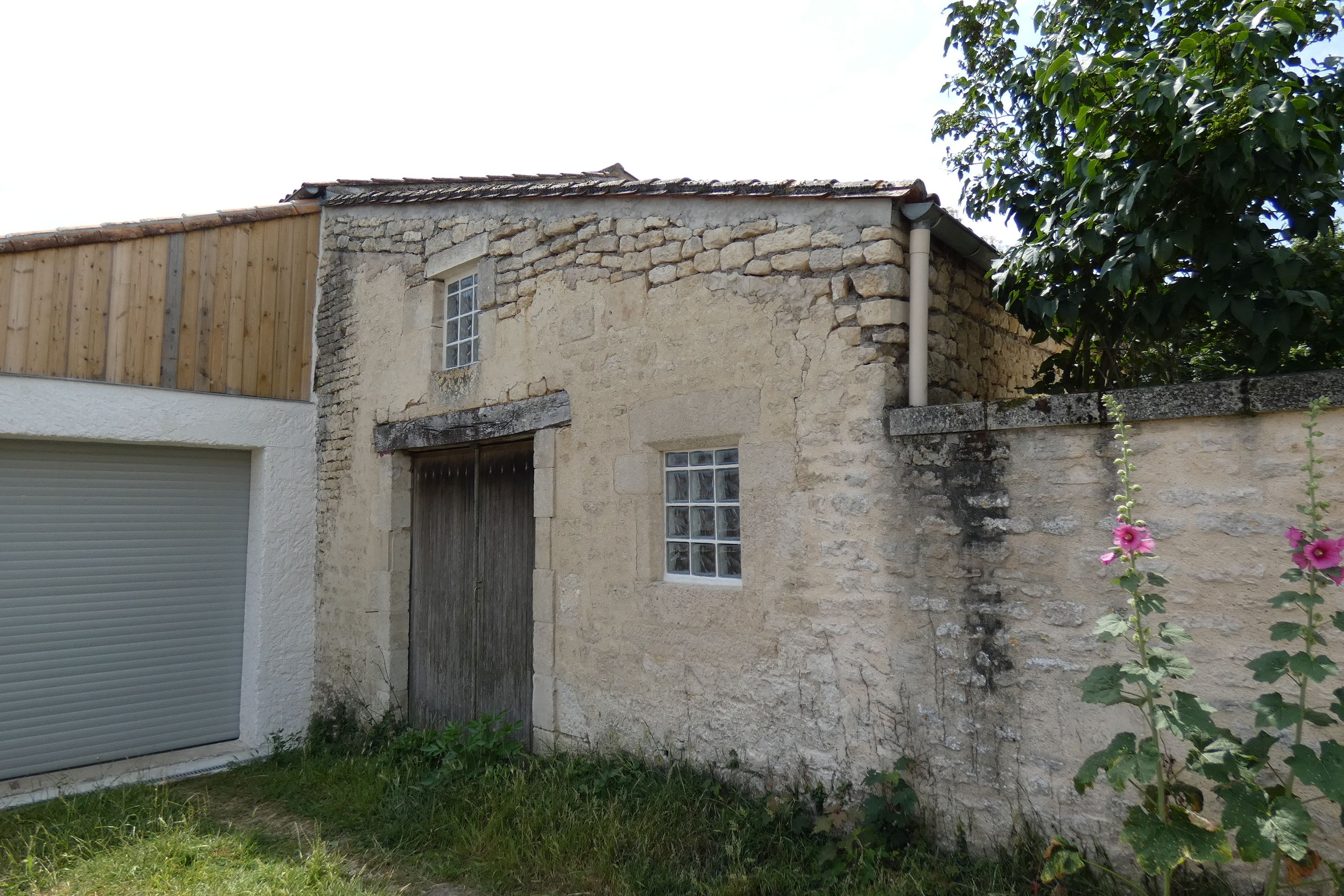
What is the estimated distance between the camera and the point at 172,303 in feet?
21.3

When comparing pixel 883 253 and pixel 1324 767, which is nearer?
pixel 1324 767

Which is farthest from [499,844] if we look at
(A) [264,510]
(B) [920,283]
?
(A) [264,510]

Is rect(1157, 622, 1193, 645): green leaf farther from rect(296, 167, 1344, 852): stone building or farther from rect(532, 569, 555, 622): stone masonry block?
rect(532, 569, 555, 622): stone masonry block

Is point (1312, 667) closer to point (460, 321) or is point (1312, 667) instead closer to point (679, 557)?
point (679, 557)

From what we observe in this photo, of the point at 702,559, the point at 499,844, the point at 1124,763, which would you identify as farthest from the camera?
the point at 702,559

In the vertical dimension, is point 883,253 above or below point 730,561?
above

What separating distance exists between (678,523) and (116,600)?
4451 millimetres

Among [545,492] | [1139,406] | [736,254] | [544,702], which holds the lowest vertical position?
[544,702]

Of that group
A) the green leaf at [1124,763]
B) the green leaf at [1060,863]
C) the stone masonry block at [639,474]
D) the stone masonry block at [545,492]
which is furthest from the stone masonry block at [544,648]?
the green leaf at [1124,763]

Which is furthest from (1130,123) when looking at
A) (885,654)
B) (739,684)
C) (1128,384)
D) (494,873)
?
(494,873)

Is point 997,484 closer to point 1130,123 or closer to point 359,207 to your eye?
point 1130,123

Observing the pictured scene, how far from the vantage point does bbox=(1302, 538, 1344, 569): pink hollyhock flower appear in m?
2.60

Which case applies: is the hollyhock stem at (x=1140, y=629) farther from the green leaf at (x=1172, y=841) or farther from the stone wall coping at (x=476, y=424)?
the stone wall coping at (x=476, y=424)

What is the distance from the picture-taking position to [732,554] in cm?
455
